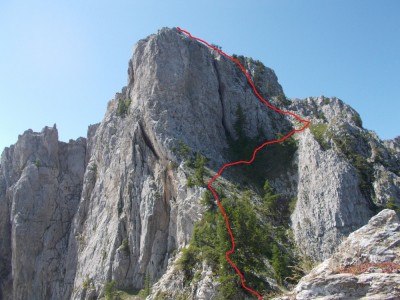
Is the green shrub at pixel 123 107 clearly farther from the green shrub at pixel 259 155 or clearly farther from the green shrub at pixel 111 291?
the green shrub at pixel 111 291

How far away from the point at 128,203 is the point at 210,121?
17118 millimetres

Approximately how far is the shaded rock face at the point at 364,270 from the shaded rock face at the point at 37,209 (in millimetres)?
62218

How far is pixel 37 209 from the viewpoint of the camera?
8025cm

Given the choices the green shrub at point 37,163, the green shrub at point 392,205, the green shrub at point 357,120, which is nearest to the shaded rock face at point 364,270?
the green shrub at point 392,205

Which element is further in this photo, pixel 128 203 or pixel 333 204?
pixel 128 203

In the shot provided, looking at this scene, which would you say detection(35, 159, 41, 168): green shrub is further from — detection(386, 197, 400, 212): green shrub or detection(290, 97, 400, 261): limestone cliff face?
detection(386, 197, 400, 212): green shrub

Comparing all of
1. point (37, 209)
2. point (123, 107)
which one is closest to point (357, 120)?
point (123, 107)

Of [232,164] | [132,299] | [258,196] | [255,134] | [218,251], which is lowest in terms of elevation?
[132,299]

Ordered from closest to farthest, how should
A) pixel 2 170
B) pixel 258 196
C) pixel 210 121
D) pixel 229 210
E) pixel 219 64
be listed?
pixel 229 210
pixel 258 196
pixel 210 121
pixel 219 64
pixel 2 170

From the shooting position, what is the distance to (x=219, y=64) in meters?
72.5

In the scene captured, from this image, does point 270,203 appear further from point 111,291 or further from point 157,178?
point 111,291

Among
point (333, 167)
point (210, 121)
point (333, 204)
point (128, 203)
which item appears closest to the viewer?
point (333, 204)

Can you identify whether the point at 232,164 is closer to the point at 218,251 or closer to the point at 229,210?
the point at 229,210

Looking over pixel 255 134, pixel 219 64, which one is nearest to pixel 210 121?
pixel 255 134
